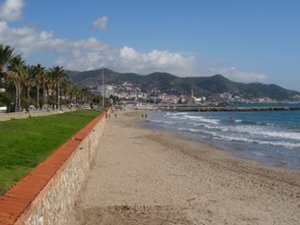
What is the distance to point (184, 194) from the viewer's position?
45.5 feet

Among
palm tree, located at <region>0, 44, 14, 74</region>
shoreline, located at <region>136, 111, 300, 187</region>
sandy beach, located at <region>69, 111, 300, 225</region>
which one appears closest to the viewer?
sandy beach, located at <region>69, 111, 300, 225</region>

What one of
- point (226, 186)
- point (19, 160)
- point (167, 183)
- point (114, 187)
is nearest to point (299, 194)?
point (226, 186)

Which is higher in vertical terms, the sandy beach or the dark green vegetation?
the dark green vegetation

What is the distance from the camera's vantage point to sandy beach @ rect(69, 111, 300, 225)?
35.9 feet

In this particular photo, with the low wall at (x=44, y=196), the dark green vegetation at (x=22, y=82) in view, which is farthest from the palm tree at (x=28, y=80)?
the low wall at (x=44, y=196)

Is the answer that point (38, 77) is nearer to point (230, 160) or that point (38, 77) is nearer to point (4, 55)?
point (4, 55)

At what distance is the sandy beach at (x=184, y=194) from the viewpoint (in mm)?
10930

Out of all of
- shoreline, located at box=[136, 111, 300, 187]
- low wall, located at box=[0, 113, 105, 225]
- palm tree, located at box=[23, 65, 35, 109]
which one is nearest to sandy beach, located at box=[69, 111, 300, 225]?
shoreline, located at box=[136, 111, 300, 187]

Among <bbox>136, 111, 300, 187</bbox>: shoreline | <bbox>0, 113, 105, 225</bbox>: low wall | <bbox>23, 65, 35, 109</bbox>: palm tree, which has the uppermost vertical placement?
<bbox>23, 65, 35, 109</bbox>: palm tree

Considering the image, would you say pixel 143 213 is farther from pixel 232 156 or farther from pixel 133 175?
pixel 232 156

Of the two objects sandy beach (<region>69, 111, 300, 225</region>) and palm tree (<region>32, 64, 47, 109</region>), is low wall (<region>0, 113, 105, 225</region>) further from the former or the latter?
palm tree (<region>32, 64, 47, 109</region>)

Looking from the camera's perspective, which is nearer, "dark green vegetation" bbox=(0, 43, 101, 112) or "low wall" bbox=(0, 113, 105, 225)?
"low wall" bbox=(0, 113, 105, 225)

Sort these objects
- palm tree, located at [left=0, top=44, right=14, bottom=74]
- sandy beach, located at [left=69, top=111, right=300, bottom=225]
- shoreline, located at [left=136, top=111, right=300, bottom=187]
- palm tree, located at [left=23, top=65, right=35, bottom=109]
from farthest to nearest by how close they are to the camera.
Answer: palm tree, located at [left=23, top=65, right=35, bottom=109] < palm tree, located at [left=0, top=44, right=14, bottom=74] < shoreline, located at [left=136, top=111, right=300, bottom=187] < sandy beach, located at [left=69, top=111, right=300, bottom=225]

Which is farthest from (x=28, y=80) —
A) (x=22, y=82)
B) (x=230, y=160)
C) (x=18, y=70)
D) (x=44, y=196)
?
(x=44, y=196)
